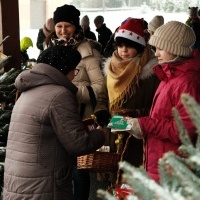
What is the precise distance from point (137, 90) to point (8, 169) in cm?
119

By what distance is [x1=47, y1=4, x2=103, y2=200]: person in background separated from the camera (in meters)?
3.68

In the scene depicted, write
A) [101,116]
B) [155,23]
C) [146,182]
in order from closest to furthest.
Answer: [146,182], [101,116], [155,23]

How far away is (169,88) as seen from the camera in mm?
2666

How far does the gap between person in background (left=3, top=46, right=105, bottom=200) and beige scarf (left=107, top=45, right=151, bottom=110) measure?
2.44 feet

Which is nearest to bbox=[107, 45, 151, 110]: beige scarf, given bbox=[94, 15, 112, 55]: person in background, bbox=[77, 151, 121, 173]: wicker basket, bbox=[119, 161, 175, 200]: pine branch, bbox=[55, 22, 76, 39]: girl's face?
bbox=[77, 151, 121, 173]: wicker basket

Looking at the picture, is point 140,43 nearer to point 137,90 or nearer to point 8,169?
point 137,90

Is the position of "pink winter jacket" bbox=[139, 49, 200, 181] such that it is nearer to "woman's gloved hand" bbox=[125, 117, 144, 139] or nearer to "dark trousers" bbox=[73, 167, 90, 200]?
"woman's gloved hand" bbox=[125, 117, 144, 139]

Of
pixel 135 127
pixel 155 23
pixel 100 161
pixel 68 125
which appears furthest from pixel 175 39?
pixel 155 23

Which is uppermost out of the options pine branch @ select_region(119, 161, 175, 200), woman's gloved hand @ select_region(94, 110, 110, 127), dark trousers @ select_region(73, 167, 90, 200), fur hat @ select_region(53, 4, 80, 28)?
fur hat @ select_region(53, 4, 80, 28)

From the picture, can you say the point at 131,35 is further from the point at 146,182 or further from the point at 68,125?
the point at 146,182

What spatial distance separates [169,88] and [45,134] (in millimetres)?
790

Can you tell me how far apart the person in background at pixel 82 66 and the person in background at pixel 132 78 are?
0.22 metres

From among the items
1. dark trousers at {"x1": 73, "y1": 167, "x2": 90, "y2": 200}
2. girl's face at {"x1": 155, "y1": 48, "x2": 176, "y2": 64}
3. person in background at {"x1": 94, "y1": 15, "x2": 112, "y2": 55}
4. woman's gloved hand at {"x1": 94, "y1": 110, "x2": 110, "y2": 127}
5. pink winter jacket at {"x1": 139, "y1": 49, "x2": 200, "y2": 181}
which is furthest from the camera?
person in background at {"x1": 94, "y1": 15, "x2": 112, "y2": 55}

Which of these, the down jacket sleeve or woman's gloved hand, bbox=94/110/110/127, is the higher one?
Result: the down jacket sleeve
